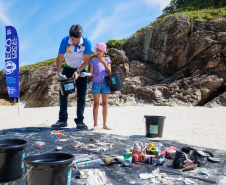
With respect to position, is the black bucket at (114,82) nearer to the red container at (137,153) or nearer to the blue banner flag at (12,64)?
the red container at (137,153)

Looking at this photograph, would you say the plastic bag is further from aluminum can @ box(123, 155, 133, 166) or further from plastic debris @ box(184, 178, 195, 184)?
plastic debris @ box(184, 178, 195, 184)

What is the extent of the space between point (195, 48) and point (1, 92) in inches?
479

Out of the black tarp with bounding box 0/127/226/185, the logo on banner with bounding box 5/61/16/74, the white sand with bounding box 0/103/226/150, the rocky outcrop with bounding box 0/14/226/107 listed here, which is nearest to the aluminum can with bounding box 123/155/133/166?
the black tarp with bounding box 0/127/226/185

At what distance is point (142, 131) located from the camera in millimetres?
4629

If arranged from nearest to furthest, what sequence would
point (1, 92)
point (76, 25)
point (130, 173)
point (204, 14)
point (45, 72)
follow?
point (130, 173) < point (76, 25) < point (204, 14) < point (45, 72) < point (1, 92)

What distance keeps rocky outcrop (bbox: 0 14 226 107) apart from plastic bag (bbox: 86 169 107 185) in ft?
22.0

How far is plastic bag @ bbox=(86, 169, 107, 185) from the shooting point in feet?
6.30

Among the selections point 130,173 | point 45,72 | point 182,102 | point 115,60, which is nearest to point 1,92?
point 45,72

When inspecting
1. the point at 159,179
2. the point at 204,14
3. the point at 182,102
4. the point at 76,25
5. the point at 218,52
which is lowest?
the point at 159,179

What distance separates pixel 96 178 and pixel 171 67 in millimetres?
8901

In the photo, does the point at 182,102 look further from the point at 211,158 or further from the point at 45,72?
the point at 45,72

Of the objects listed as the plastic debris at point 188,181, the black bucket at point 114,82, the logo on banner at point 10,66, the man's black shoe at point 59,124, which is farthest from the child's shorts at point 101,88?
the logo on banner at point 10,66

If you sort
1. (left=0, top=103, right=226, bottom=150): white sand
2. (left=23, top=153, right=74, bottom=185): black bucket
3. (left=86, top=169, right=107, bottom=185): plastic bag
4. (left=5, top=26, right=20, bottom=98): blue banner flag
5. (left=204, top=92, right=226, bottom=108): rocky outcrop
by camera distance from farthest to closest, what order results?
(left=204, top=92, right=226, bottom=108): rocky outcrop
(left=5, top=26, right=20, bottom=98): blue banner flag
(left=0, top=103, right=226, bottom=150): white sand
(left=86, top=169, right=107, bottom=185): plastic bag
(left=23, top=153, right=74, bottom=185): black bucket

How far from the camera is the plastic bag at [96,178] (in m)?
1.92
